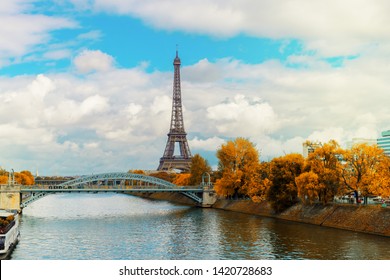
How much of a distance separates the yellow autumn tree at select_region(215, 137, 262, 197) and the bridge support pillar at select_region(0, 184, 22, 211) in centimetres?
2907

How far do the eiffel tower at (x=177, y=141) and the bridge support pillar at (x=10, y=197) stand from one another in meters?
70.6

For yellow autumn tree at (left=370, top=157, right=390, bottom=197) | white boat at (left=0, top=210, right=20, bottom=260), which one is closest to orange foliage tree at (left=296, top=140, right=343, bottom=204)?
yellow autumn tree at (left=370, top=157, right=390, bottom=197)

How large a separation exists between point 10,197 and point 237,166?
108 ft

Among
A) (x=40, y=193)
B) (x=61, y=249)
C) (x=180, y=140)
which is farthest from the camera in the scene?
(x=180, y=140)

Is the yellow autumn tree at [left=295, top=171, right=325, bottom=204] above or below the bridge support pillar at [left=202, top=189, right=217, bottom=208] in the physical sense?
above

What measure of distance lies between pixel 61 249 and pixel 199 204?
164 feet

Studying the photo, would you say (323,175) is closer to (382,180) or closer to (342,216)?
(342,216)

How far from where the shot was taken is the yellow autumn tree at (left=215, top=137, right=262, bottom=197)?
7281cm

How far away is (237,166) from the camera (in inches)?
2953

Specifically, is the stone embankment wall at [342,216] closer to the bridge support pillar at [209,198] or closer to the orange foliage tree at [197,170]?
the bridge support pillar at [209,198]

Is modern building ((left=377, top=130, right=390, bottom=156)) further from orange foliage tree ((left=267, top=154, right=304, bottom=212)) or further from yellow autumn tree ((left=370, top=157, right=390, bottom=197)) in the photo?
yellow autumn tree ((left=370, top=157, right=390, bottom=197))

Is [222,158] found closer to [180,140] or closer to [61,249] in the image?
[61,249]

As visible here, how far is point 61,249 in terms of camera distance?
3753cm
